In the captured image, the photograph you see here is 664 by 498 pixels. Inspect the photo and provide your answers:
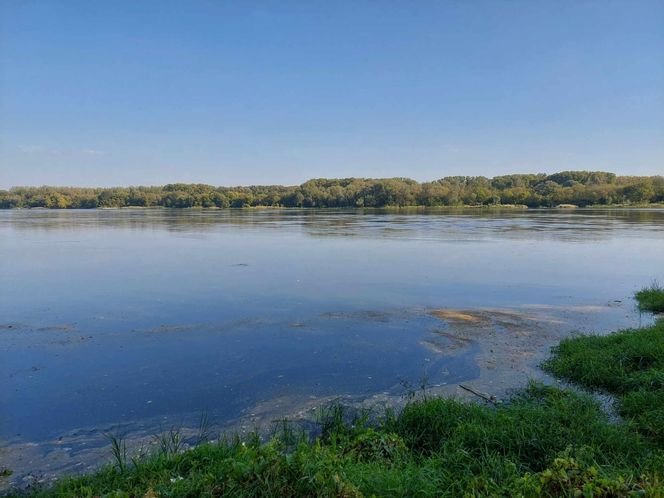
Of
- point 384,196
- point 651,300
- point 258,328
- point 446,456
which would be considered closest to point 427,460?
point 446,456

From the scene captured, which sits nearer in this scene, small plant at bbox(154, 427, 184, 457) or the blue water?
small plant at bbox(154, 427, 184, 457)

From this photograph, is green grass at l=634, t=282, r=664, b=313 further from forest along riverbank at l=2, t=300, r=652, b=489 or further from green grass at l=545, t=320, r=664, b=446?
green grass at l=545, t=320, r=664, b=446

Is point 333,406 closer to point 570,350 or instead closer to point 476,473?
point 476,473

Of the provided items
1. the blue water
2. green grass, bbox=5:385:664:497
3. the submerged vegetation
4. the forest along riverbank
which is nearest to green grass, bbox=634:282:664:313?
the forest along riverbank

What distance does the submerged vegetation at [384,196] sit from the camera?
10731cm

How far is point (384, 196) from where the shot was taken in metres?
117

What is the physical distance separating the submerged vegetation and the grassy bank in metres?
113

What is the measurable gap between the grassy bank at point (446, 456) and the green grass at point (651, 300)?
5.31 m

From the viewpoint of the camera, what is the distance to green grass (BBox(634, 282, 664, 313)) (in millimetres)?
10609

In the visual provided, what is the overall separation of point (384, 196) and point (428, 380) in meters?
113

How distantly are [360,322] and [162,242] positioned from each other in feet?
66.0

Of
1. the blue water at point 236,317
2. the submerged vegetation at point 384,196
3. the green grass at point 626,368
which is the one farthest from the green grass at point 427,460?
the submerged vegetation at point 384,196

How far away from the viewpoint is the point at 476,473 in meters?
3.92

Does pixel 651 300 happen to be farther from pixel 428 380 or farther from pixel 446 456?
pixel 446 456
